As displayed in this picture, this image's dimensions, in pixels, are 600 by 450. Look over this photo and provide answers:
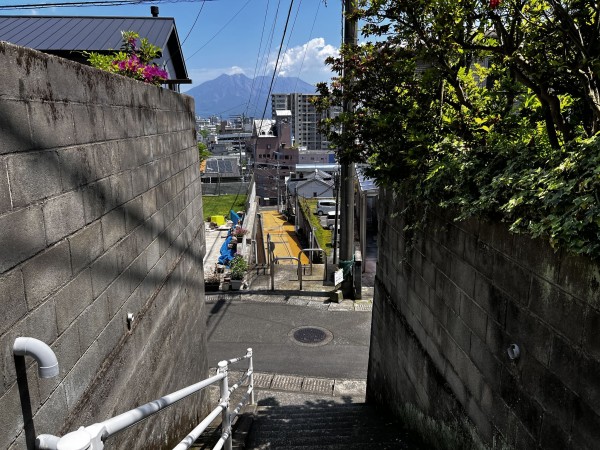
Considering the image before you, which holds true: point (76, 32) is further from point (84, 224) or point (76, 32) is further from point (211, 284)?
point (84, 224)

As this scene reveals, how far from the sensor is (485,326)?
3.21 meters

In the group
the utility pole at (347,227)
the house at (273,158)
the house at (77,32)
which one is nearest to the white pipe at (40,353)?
the house at (77,32)

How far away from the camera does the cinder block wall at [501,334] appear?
84.3 inches

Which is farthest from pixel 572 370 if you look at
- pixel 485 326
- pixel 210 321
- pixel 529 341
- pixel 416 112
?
pixel 210 321

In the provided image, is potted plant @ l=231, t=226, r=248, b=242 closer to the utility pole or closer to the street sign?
the utility pole

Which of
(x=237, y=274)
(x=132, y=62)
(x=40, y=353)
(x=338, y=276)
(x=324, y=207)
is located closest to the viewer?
(x=40, y=353)

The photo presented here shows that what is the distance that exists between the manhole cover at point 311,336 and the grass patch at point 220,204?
79.2ft

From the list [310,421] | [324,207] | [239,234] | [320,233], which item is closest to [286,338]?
[310,421]

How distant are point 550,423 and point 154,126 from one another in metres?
4.24

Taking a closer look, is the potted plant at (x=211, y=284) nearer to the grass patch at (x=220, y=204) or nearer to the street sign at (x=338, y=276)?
the street sign at (x=338, y=276)

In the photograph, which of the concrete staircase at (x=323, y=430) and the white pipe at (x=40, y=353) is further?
the concrete staircase at (x=323, y=430)

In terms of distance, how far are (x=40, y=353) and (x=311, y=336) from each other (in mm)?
8755

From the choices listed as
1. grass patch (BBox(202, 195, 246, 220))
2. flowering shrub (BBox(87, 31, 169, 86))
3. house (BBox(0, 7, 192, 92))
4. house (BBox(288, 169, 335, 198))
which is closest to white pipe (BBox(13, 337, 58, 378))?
flowering shrub (BBox(87, 31, 169, 86))

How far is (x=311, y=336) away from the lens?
10.3m
